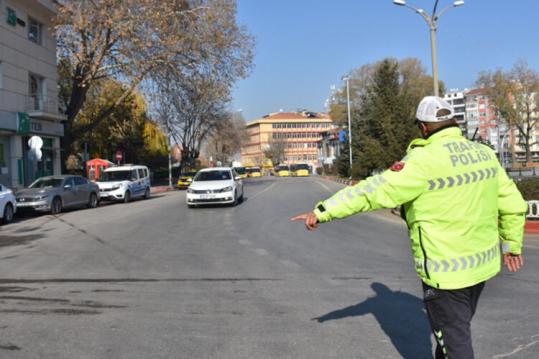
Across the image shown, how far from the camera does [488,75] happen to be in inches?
2773

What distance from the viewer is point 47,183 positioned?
21.4m

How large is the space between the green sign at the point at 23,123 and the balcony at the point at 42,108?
2.25 ft

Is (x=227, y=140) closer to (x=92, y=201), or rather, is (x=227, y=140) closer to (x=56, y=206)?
(x=92, y=201)

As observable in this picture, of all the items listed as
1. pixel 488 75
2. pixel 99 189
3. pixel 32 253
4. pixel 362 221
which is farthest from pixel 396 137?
pixel 488 75

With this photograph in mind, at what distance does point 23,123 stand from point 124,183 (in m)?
7.05

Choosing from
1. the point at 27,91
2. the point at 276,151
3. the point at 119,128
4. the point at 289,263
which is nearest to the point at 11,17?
the point at 27,91

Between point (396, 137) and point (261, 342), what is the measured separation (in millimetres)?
19636

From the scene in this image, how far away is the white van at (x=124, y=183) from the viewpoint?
26.2 m

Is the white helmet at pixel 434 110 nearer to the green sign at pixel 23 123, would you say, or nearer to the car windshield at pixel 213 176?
the car windshield at pixel 213 176

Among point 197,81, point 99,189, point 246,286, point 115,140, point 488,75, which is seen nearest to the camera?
point 246,286

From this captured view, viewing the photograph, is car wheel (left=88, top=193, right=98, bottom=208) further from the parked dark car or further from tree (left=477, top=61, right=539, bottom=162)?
tree (left=477, top=61, right=539, bottom=162)

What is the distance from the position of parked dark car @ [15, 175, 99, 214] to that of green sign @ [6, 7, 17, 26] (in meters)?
10.6

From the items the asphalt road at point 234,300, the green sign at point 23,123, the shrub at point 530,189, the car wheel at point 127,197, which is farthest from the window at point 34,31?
the shrub at point 530,189

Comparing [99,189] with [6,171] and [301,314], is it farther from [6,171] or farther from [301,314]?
[301,314]
